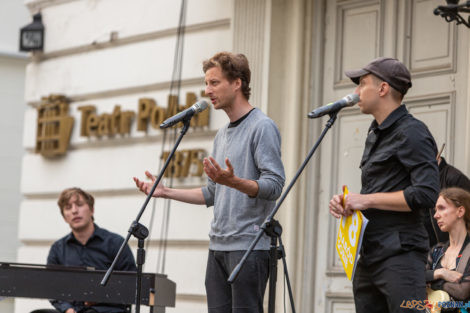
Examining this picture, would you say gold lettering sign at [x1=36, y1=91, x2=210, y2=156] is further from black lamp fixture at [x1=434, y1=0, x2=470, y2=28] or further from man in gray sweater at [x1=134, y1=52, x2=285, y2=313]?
man in gray sweater at [x1=134, y1=52, x2=285, y2=313]

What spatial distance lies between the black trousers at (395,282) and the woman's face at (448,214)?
1547 mm

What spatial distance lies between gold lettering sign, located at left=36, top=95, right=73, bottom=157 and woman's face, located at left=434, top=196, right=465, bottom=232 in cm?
499

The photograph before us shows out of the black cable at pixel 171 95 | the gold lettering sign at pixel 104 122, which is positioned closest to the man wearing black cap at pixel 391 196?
the black cable at pixel 171 95

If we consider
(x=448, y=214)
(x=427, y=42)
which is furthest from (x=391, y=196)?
(x=427, y=42)

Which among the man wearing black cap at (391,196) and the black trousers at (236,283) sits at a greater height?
the man wearing black cap at (391,196)

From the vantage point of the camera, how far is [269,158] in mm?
4723

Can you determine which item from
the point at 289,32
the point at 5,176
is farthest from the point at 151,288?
the point at 5,176

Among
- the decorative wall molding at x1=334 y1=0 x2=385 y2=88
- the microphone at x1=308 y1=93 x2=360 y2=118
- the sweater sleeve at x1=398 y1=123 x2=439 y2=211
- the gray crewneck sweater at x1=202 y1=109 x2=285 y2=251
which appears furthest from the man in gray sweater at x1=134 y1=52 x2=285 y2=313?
the decorative wall molding at x1=334 y1=0 x2=385 y2=88

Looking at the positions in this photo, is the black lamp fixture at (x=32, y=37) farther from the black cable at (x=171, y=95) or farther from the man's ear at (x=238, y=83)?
the man's ear at (x=238, y=83)

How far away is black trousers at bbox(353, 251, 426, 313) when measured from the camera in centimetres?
418

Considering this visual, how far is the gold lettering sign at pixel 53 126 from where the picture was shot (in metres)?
9.77

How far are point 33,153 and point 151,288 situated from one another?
4.73 meters

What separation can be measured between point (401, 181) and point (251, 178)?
2.70 feet

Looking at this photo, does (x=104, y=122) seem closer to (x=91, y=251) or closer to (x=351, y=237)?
(x=91, y=251)
